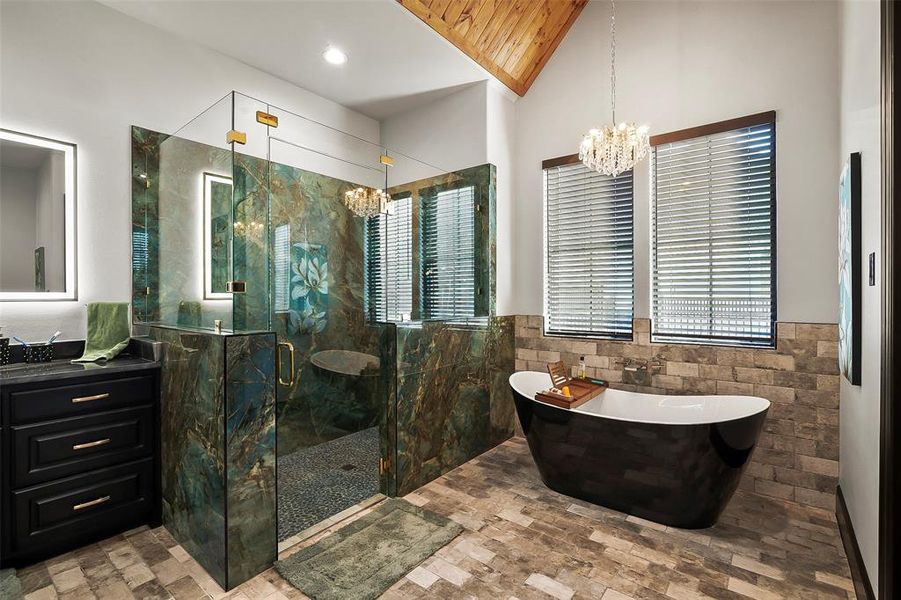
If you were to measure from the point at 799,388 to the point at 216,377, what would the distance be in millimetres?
3609


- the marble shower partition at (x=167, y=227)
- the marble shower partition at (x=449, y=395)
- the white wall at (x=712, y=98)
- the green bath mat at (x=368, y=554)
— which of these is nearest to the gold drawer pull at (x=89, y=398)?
the marble shower partition at (x=167, y=227)

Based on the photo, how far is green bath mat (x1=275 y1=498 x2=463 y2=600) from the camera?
77.5 inches

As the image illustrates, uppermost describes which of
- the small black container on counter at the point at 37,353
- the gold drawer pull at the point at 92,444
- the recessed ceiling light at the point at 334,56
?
the recessed ceiling light at the point at 334,56

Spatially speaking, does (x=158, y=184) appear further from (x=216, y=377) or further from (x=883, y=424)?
(x=883, y=424)

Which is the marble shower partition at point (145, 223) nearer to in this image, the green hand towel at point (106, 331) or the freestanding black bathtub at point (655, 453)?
the green hand towel at point (106, 331)

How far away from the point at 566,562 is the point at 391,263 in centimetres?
219

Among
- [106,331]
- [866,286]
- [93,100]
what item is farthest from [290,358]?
[866,286]

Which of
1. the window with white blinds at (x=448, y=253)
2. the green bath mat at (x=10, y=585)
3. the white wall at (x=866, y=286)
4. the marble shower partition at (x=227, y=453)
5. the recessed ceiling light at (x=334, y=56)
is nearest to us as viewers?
the white wall at (x=866, y=286)

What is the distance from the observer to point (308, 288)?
8.96 feet

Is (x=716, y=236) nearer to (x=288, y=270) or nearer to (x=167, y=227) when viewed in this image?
(x=288, y=270)

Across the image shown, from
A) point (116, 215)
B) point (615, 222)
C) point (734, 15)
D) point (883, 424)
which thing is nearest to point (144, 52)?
point (116, 215)

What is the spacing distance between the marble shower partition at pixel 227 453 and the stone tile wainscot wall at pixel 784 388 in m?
2.84

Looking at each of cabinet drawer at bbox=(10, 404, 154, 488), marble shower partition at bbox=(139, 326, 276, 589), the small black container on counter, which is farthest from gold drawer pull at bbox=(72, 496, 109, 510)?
the small black container on counter

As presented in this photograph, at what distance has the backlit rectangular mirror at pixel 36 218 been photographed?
7.71ft
